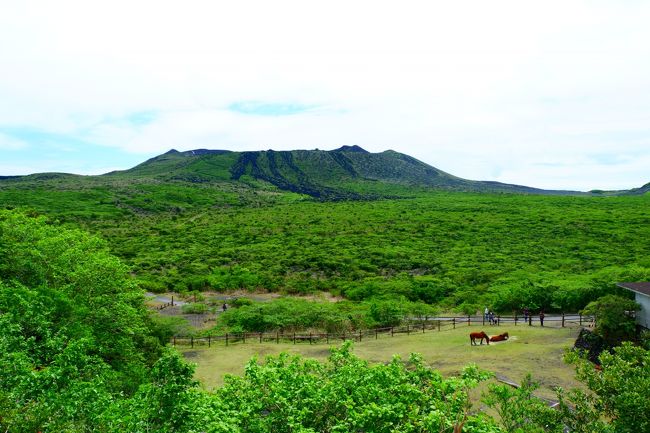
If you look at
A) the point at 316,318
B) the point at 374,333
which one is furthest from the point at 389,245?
the point at 374,333

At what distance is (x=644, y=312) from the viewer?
26.8 m

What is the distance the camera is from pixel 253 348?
3403 centimetres

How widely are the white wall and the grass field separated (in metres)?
4.33

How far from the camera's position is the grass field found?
2458 cm

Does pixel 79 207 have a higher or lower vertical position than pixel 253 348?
higher

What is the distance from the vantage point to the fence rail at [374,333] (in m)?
35.5

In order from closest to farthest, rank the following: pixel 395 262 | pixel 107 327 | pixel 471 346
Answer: pixel 107 327 → pixel 471 346 → pixel 395 262

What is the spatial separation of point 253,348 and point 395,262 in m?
37.1

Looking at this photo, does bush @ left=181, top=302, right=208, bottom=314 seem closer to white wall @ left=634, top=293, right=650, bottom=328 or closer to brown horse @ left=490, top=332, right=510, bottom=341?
brown horse @ left=490, top=332, right=510, bottom=341

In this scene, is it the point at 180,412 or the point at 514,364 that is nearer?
the point at 180,412

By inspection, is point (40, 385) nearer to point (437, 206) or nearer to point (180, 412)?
point (180, 412)

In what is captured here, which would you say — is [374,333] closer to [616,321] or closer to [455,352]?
[455,352]

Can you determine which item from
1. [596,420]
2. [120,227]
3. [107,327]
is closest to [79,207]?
[120,227]

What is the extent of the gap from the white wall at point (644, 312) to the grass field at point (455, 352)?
433 centimetres
